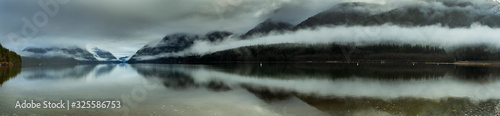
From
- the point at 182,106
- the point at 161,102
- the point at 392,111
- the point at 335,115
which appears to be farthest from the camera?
the point at 161,102

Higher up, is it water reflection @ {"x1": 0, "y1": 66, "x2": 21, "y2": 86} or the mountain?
the mountain

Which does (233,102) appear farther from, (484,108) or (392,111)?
(484,108)

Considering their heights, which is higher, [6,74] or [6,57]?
[6,57]

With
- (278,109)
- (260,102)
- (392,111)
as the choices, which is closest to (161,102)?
(260,102)

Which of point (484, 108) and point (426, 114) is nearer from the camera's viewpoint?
point (426, 114)

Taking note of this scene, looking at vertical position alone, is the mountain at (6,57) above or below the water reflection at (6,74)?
above

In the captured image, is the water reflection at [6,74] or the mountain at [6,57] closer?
the water reflection at [6,74]

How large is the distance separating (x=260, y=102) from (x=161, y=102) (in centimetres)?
790

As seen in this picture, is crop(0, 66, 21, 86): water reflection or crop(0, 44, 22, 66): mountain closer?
crop(0, 66, 21, 86): water reflection

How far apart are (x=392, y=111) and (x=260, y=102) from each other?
947cm

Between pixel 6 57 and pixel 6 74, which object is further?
pixel 6 57

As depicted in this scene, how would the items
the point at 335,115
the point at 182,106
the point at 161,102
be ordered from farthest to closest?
the point at 161,102 < the point at 182,106 < the point at 335,115

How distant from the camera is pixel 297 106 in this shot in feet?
64.8

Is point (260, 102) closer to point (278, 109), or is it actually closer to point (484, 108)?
point (278, 109)
